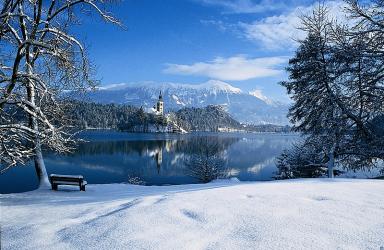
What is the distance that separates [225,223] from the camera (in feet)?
17.4

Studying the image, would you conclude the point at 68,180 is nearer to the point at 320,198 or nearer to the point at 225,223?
the point at 225,223

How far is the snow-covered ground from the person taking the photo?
4.57m

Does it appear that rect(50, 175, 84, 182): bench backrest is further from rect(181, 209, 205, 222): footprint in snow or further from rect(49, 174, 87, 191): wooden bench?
rect(181, 209, 205, 222): footprint in snow

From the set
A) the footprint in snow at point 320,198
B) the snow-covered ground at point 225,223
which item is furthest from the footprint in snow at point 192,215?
the footprint in snow at point 320,198

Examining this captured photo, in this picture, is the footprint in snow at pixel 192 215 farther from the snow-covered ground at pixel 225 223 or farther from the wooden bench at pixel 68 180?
the wooden bench at pixel 68 180

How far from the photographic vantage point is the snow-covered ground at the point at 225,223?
4.57 m

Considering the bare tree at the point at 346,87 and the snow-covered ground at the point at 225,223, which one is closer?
the snow-covered ground at the point at 225,223

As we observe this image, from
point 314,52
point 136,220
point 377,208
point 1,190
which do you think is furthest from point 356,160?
point 1,190

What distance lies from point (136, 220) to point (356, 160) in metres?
14.7

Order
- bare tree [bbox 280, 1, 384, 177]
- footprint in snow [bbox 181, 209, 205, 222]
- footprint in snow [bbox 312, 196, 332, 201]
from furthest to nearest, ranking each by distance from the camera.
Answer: bare tree [bbox 280, 1, 384, 177] → footprint in snow [bbox 312, 196, 332, 201] → footprint in snow [bbox 181, 209, 205, 222]

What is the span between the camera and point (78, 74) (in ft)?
35.8

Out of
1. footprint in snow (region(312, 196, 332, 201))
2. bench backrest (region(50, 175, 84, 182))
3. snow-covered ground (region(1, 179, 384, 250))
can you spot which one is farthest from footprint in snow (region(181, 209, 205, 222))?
bench backrest (region(50, 175, 84, 182))

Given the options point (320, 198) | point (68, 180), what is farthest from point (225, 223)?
point (68, 180)

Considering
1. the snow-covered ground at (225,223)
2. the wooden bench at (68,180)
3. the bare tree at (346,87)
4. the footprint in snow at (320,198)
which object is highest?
the bare tree at (346,87)
